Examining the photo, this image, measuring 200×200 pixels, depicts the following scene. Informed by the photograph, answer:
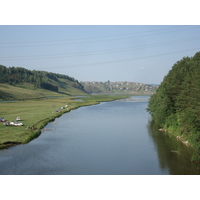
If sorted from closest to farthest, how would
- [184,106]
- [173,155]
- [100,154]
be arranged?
[173,155]
[100,154]
[184,106]

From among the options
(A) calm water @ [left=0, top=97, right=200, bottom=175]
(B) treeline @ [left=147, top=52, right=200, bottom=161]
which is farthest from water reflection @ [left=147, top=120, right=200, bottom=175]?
(B) treeline @ [left=147, top=52, right=200, bottom=161]

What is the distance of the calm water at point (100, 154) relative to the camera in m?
28.3

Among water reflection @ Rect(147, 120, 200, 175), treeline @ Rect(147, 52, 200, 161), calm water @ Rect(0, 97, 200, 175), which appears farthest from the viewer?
treeline @ Rect(147, 52, 200, 161)

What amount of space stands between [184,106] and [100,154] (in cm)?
1674

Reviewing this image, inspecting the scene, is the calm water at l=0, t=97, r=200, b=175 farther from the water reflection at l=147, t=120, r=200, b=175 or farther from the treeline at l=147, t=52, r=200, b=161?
the treeline at l=147, t=52, r=200, b=161

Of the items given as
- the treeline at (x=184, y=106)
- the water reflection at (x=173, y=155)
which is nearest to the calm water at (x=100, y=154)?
the water reflection at (x=173, y=155)

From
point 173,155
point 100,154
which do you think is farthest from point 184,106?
point 100,154

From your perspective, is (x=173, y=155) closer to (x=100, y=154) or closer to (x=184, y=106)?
(x=100, y=154)

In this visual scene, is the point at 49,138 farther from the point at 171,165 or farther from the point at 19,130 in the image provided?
the point at 171,165

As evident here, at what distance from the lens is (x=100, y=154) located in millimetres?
34562

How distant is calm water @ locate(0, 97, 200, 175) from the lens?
1113 inches

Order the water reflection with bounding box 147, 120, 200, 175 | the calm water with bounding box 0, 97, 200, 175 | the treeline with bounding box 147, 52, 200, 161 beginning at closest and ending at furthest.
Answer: the water reflection with bounding box 147, 120, 200, 175, the calm water with bounding box 0, 97, 200, 175, the treeline with bounding box 147, 52, 200, 161

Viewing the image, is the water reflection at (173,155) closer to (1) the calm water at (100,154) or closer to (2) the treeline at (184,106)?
(1) the calm water at (100,154)

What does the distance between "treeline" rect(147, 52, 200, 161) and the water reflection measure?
133 cm
